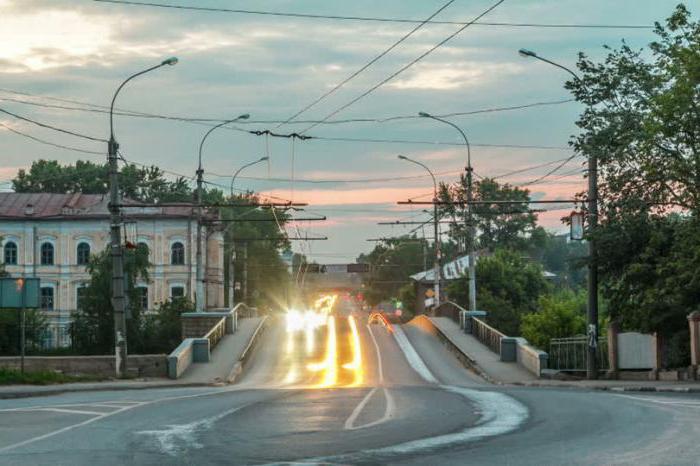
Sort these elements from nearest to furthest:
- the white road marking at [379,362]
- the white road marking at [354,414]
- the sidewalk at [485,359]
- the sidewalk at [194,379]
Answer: the white road marking at [354,414]
the sidewalk at [194,379]
the sidewalk at [485,359]
the white road marking at [379,362]

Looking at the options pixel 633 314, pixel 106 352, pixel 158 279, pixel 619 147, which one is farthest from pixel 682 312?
pixel 158 279

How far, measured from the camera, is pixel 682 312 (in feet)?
121

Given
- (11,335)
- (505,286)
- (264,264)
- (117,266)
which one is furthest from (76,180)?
(117,266)

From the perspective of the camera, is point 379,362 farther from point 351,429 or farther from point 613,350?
point 351,429

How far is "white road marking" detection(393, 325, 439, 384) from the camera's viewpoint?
4381 centimetres

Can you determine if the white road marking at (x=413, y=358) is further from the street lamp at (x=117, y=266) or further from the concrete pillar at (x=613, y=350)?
the street lamp at (x=117, y=266)

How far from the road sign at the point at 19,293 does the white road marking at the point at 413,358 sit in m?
15.1

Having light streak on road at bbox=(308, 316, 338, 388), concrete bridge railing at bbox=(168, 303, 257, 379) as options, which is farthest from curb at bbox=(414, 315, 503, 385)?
concrete bridge railing at bbox=(168, 303, 257, 379)

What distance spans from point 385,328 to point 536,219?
3155 inches

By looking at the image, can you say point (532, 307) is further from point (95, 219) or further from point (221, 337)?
point (221, 337)

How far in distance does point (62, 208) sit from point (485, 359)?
53.0 m

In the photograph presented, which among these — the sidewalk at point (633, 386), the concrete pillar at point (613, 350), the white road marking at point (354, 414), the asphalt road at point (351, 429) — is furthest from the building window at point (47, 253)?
the white road marking at point (354, 414)

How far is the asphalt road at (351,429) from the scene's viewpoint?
41.9 ft

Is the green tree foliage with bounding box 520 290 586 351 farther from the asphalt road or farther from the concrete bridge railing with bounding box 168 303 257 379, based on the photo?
the asphalt road
